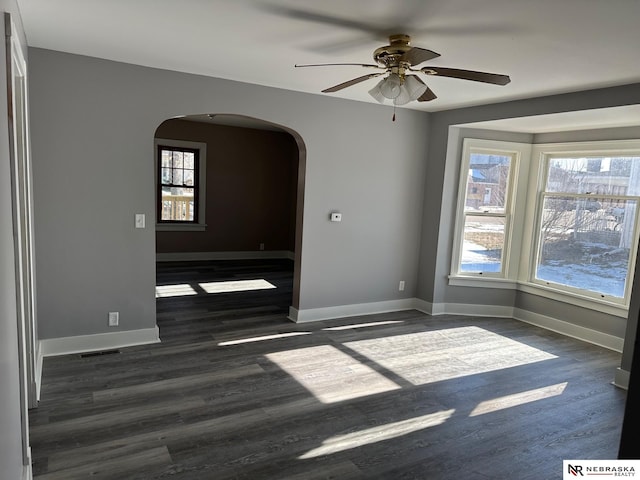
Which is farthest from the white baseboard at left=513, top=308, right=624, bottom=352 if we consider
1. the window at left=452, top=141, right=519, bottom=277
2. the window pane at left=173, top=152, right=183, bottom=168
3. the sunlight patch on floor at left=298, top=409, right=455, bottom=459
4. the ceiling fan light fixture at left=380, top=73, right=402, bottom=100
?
the window pane at left=173, top=152, right=183, bottom=168

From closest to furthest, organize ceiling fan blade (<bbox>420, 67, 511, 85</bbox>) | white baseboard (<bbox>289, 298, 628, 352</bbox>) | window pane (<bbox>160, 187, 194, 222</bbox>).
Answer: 1. ceiling fan blade (<bbox>420, 67, 511, 85</bbox>)
2. white baseboard (<bbox>289, 298, 628, 352</bbox>)
3. window pane (<bbox>160, 187, 194, 222</bbox>)

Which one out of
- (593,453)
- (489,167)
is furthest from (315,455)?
(489,167)

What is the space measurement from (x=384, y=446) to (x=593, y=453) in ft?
4.19

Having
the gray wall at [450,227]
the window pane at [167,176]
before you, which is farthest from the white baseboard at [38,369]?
the window pane at [167,176]

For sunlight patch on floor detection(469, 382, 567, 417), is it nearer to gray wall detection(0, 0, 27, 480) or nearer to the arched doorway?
gray wall detection(0, 0, 27, 480)

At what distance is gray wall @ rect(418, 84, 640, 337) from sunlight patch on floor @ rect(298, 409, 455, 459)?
253 cm

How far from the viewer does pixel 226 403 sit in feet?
10.3

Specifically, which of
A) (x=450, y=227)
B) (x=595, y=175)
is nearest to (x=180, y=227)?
(x=450, y=227)

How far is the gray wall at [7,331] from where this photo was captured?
57.2 inches

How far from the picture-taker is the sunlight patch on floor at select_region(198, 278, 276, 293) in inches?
245

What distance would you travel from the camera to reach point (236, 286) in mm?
6473

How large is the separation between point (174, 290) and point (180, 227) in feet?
7.38

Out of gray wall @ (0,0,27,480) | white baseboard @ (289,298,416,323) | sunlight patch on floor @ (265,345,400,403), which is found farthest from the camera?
white baseboard @ (289,298,416,323)

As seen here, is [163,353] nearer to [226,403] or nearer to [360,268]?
[226,403]
